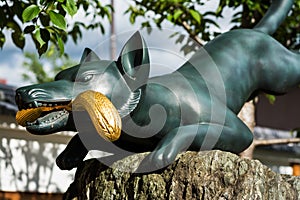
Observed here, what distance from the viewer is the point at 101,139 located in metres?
2.09

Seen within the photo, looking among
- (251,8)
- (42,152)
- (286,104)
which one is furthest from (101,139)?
(286,104)

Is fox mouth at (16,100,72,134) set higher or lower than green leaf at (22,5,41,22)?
lower

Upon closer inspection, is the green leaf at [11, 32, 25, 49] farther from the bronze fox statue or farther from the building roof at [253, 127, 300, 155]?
the building roof at [253, 127, 300, 155]

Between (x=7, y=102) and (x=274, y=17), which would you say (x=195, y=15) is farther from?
(x=7, y=102)

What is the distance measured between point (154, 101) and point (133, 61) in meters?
0.16

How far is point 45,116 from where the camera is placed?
200 centimetres

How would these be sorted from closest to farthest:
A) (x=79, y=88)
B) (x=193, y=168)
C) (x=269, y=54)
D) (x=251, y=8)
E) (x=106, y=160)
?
(x=193, y=168)
(x=79, y=88)
(x=106, y=160)
(x=269, y=54)
(x=251, y=8)

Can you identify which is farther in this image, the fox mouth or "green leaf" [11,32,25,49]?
"green leaf" [11,32,25,49]

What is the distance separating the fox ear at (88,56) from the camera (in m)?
2.25

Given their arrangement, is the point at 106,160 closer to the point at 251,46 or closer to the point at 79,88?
the point at 79,88

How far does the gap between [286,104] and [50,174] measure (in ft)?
23.7

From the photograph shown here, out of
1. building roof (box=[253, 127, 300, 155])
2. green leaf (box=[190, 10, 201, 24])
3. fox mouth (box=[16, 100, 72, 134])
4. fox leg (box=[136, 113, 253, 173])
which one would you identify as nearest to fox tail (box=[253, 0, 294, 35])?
fox leg (box=[136, 113, 253, 173])

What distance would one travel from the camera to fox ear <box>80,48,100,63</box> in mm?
2252

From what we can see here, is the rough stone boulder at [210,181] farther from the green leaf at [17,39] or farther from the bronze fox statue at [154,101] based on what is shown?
the green leaf at [17,39]
